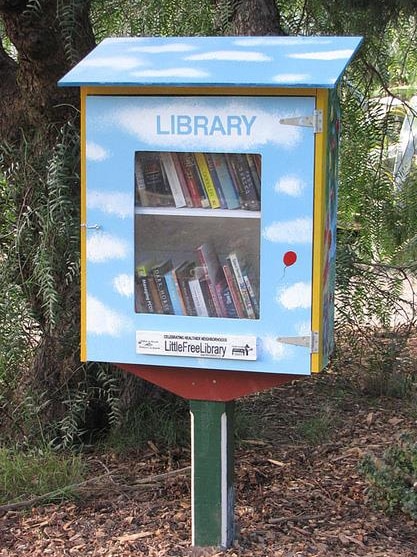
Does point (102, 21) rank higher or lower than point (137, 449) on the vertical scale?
higher

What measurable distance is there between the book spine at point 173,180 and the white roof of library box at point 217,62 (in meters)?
0.30

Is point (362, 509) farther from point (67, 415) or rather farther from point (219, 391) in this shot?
point (67, 415)

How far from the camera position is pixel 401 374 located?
573 centimetres

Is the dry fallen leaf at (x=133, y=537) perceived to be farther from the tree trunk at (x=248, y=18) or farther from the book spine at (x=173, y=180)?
the tree trunk at (x=248, y=18)

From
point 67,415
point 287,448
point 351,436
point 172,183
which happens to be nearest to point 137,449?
point 67,415

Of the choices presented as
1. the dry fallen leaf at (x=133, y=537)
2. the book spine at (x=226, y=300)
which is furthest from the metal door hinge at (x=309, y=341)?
the dry fallen leaf at (x=133, y=537)

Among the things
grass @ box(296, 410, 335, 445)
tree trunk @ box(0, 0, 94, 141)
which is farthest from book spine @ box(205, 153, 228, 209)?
grass @ box(296, 410, 335, 445)

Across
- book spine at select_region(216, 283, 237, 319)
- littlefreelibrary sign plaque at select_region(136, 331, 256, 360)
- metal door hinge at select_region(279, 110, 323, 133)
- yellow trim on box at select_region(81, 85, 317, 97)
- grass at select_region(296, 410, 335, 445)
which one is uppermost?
yellow trim on box at select_region(81, 85, 317, 97)

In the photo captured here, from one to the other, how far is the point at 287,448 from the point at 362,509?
0.79 meters

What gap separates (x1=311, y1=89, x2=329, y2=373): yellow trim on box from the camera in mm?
3150

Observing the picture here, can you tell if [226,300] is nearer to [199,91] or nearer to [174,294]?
[174,294]

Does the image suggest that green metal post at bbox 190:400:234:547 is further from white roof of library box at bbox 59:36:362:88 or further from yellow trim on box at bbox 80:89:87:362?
white roof of library box at bbox 59:36:362:88

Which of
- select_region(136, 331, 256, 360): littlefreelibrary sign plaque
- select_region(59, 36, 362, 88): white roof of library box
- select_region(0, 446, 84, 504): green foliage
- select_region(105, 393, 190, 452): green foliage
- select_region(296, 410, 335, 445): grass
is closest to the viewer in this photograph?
select_region(59, 36, 362, 88): white roof of library box

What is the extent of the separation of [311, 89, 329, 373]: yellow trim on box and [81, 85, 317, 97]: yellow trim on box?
9 centimetres
